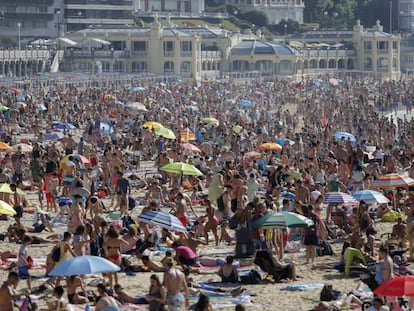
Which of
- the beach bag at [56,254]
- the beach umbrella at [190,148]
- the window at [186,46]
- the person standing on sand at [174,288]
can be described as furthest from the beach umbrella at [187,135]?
the window at [186,46]

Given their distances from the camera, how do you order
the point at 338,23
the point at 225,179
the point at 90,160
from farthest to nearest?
the point at 338,23, the point at 90,160, the point at 225,179

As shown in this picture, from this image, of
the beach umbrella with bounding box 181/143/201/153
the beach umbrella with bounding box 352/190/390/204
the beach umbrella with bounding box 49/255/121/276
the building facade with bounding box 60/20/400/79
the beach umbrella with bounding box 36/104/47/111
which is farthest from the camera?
the building facade with bounding box 60/20/400/79

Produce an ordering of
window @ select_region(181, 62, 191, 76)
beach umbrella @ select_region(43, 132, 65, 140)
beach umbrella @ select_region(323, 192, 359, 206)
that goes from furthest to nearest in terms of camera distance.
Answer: window @ select_region(181, 62, 191, 76) < beach umbrella @ select_region(43, 132, 65, 140) < beach umbrella @ select_region(323, 192, 359, 206)

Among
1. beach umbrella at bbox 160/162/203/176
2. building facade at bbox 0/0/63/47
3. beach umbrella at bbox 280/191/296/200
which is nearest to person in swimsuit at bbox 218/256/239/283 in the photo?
beach umbrella at bbox 280/191/296/200

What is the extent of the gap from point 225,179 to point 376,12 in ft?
352

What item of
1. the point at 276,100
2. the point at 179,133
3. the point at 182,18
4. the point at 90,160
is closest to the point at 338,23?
the point at 182,18

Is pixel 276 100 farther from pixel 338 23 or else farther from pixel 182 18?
pixel 338 23

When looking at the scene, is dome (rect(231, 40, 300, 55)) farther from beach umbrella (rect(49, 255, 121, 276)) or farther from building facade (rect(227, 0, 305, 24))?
beach umbrella (rect(49, 255, 121, 276))

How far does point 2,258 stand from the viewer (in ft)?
→ 67.4

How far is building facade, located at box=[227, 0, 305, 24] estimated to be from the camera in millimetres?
127562

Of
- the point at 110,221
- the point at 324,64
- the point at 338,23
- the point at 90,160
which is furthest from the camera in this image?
the point at 338,23

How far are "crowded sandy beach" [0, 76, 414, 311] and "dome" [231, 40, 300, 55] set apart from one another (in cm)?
4957

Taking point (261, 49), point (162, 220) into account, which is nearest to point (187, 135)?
point (162, 220)

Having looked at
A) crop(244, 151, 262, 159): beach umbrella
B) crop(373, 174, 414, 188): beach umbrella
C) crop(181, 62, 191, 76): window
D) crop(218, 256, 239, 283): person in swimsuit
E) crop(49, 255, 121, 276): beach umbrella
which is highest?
crop(49, 255, 121, 276): beach umbrella
